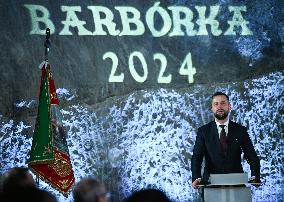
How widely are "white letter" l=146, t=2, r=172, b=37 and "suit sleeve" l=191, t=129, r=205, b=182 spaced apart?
5.11 ft

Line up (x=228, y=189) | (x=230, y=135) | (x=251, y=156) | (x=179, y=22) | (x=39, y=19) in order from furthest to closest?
(x=179, y=22), (x=39, y=19), (x=230, y=135), (x=251, y=156), (x=228, y=189)

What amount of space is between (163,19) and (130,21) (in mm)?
355

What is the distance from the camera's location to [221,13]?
5789 mm

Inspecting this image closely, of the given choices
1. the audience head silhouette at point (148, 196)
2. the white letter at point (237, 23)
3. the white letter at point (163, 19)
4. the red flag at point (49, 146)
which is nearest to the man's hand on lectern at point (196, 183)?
the red flag at point (49, 146)

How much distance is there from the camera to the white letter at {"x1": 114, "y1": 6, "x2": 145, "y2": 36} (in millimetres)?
5633

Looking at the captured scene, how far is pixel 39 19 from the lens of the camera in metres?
5.50

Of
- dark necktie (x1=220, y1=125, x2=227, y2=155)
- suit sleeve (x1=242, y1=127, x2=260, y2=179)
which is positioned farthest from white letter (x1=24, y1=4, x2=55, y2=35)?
suit sleeve (x1=242, y1=127, x2=260, y2=179)

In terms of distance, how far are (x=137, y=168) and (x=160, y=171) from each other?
24 cm

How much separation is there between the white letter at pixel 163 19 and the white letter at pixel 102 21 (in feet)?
1.20

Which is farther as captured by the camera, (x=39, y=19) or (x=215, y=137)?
(x=39, y=19)

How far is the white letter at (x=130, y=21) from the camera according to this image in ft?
18.5

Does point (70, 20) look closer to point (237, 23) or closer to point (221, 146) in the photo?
point (237, 23)

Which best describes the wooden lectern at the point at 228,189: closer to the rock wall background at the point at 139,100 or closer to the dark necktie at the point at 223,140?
the dark necktie at the point at 223,140

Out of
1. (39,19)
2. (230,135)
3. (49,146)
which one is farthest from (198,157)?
(39,19)
